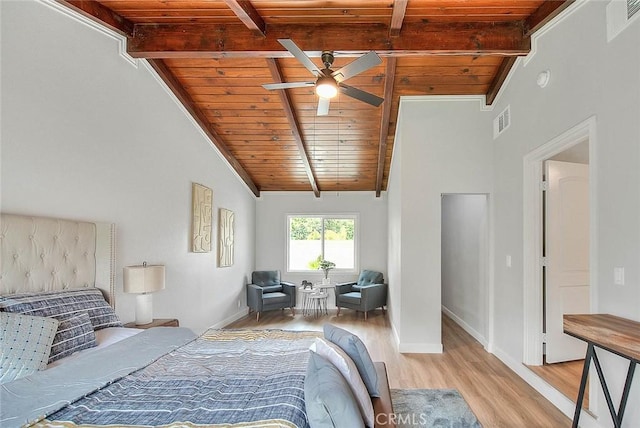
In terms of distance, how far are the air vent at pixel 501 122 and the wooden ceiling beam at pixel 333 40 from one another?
73 centimetres

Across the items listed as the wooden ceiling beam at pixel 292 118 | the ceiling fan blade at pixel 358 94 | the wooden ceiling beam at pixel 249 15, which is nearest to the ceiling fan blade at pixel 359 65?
the ceiling fan blade at pixel 358 94

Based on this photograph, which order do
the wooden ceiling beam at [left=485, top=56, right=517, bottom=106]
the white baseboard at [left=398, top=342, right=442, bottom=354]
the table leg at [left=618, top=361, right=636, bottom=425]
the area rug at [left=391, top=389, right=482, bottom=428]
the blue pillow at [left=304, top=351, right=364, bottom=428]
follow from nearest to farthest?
the blue pillow at [left=304, top=351, right=364, bottom=428], the table leg at [left=618, top=361, right=636, bottom=425], the area rug at [left=391, top=389, right=482, bottom=428], the wooden ceiling beam at [left=485, top=56, right=517, bottom=106], the white baseboard at [left=398, top=342, right=442, bottom=354]

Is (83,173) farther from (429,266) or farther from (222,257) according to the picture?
(429,266)

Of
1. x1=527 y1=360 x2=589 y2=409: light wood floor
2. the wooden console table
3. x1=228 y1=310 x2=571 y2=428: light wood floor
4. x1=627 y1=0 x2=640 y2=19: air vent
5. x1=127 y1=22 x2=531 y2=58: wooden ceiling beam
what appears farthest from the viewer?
x1=127 y1=22 x2=531 y2=58: wooden ceiling beam

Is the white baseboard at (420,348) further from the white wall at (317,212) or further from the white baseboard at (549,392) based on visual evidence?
the white wall at (317,212)

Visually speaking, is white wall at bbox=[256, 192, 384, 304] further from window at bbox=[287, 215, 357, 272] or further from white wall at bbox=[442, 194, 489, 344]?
white wall at bbox=[442, 194, 489, 344]

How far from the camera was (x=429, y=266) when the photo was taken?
4.68m

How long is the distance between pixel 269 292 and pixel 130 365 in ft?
16.4

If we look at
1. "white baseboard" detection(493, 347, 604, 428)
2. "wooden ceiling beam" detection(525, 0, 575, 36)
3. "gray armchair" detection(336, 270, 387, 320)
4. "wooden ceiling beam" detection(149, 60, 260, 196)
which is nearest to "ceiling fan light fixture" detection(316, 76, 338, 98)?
"wooden ceiling beam" detection(525, 0, 575, 36)

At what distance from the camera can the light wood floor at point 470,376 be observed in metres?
2.86

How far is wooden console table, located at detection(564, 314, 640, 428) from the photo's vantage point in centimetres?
189

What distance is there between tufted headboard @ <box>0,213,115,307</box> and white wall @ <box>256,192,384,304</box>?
467 centimetres

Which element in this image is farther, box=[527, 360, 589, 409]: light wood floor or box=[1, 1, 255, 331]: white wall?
box=[527, 360, 589, 409]: light wood floor

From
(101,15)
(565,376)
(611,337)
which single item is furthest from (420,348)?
(101,15)
